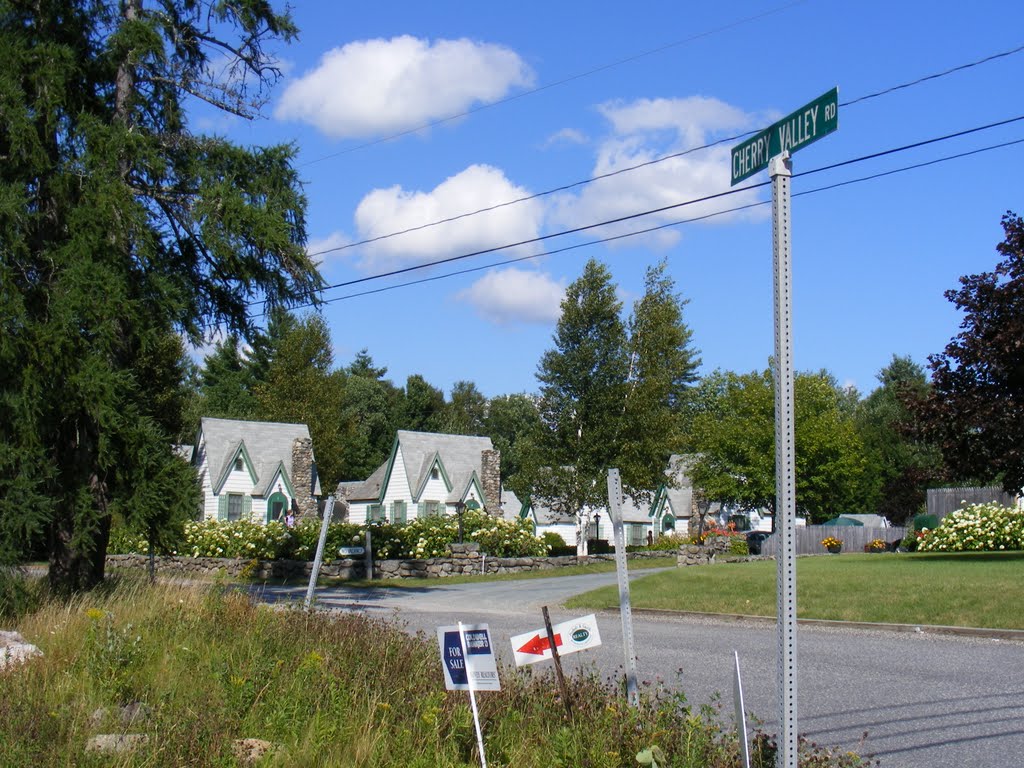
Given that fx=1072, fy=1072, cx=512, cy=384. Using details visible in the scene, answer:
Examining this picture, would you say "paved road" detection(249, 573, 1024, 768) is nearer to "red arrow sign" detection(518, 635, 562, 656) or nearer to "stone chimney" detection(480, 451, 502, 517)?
"red arrow sign" detection(518, 635, 562, 656)

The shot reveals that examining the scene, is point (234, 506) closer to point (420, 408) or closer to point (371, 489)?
point (371, 489)

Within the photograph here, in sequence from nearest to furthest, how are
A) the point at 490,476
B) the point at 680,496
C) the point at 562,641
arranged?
the point at 562,641, the point at 490,476, the point at 680,496

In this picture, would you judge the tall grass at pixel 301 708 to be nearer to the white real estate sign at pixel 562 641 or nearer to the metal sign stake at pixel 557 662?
the metal sign stake at pixel 557 662

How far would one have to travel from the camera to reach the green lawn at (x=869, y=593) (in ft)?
55.2

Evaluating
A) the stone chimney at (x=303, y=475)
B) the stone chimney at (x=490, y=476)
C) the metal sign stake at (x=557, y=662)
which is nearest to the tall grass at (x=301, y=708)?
the metal sign stake at (x=557, y=662)

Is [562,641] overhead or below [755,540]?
below

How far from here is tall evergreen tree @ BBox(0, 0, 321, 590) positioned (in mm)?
14492

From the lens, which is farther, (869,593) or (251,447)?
(251,447)

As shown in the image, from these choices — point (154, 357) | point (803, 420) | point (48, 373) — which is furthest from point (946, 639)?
point (803, 420)

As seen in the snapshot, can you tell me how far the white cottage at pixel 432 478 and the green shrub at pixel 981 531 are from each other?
23.5 metres

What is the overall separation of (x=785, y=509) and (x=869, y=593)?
16.4 meters

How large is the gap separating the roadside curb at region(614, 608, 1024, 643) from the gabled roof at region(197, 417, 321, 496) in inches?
1379

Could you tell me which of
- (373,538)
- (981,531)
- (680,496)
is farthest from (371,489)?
(981,531)

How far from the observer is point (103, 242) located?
15.4m
